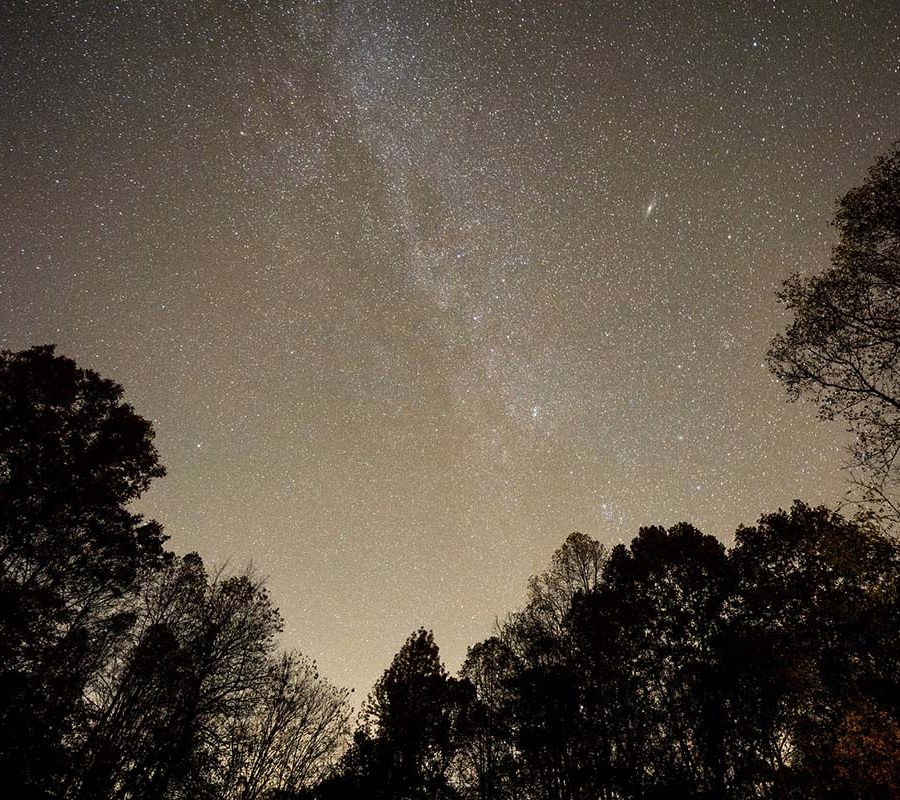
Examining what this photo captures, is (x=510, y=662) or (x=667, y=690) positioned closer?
(x=667, y=690)

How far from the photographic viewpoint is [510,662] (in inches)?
711

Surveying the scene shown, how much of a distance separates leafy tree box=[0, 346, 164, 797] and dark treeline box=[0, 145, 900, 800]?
0.14ft

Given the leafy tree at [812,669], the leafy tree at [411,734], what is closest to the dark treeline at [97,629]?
the leafy tree at [411,734]

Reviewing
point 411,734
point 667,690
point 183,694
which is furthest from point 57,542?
point 667,690

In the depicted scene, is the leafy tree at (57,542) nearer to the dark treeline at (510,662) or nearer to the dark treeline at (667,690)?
the dark treeline at (510,662)

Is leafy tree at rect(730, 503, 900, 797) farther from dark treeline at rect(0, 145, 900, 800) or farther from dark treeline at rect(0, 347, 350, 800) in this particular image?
dark treeline at rect(0, 347, 350, 800)

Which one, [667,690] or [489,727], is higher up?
[667,690]

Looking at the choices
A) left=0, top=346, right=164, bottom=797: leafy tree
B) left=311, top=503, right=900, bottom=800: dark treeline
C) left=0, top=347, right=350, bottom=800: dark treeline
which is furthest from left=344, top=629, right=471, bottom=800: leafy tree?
left=0, top=346, right=164, bottom=797: leafy tree

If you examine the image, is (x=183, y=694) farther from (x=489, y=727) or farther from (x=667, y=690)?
(x=667, y=690)

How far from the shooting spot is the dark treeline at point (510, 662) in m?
9.33

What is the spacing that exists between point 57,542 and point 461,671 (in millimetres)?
15585

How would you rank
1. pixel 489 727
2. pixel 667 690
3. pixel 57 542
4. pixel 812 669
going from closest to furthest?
pixel 57 542, pixel 812 669, pixel 667 690, pixel 489 727

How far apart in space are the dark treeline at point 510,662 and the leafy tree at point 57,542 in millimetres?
44

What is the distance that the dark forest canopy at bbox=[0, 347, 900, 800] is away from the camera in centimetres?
1005
